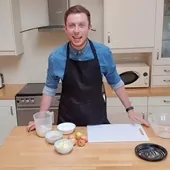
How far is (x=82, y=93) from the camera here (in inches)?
66.1

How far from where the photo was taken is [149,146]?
1.23 meters

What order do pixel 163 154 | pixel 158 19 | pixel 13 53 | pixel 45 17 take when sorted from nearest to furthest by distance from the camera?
pixel 163 154, pixel 158 19, pixel 13 53, pixel 45 17

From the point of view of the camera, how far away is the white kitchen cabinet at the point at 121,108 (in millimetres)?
2556

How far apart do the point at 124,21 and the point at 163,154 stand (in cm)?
170

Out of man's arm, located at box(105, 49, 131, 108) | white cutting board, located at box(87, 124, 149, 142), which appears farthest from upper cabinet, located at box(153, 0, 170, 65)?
white cutting board, located at box(87, 124, 149, 142)

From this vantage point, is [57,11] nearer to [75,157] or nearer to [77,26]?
[77,26]

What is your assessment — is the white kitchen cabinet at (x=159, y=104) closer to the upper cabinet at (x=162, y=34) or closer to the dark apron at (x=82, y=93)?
the upper cabinet at (x=162, y=34)

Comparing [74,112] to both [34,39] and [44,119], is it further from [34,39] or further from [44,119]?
[34,39]

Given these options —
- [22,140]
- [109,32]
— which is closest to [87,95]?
[22,140]

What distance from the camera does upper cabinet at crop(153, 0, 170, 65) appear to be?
8.17 ft

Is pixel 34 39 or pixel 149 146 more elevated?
pixel 34 39

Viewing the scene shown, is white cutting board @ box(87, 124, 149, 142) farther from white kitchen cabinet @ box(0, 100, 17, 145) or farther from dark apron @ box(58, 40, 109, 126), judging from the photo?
white kitchen cabinet @ box(0, 100, 17, 145)

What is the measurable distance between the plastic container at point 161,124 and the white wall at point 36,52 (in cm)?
162

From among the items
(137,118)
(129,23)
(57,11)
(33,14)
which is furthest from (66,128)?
(33,14)
